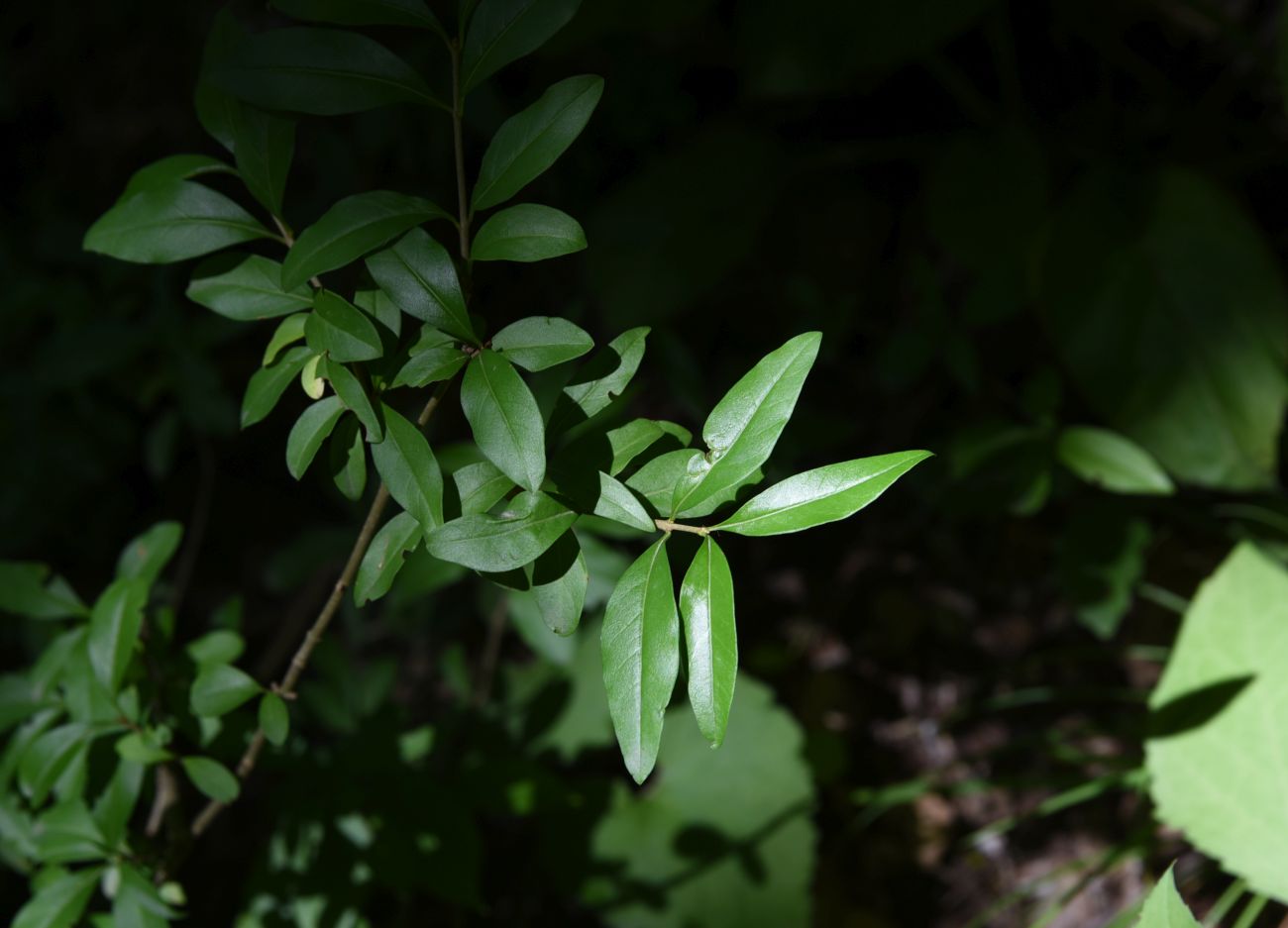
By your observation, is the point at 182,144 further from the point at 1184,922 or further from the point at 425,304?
the point at 1184,922

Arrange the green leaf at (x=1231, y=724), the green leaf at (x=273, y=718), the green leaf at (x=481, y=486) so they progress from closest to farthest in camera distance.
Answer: the green leaf at (x=481, y=486), the green leaf at (x=273, y=718), the green leaf at (x=1231, y=724)

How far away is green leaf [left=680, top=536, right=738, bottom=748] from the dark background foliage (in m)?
0.83

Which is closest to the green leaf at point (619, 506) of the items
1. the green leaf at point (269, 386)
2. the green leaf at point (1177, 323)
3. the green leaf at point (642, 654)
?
the green leaf at point (642, 654)

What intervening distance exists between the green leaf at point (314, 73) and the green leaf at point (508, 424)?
201 mm

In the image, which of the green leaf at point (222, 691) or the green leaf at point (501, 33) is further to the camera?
the green leaf at point (222, 691)

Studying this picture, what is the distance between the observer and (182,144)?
2080mm

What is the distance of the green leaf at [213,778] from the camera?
90cm

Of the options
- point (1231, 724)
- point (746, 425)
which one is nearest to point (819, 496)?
point (746, 425)

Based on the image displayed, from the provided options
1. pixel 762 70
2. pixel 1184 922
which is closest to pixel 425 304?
pixel 1184 922

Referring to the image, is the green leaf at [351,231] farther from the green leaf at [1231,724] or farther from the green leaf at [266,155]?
the green leaf at [1231,724]

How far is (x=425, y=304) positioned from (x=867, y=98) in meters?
1.74

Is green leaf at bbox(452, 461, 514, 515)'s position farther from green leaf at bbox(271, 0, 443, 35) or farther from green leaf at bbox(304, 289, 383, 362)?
green leaf at bbox(271, 0, 443, 35)

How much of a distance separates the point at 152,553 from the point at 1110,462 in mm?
1265

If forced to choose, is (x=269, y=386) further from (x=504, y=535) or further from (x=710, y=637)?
(x=710, y=637)
